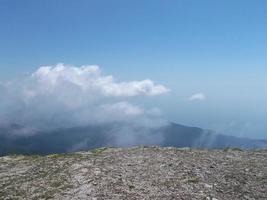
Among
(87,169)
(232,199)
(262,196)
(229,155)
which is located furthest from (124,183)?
(229,155)

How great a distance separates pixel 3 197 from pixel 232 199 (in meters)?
14.9

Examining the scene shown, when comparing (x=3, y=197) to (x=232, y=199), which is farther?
(x=3, y=197)

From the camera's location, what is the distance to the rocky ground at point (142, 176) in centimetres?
2370

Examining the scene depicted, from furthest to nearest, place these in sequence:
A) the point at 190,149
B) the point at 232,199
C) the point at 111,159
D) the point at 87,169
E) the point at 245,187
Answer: the point at 190,149 < the point at 111,159 < the point at 87,169 < the point at 245,187 < the point at 232,199

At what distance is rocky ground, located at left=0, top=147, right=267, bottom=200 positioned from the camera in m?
23.7

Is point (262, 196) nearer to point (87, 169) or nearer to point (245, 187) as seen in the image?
point (245, 187)

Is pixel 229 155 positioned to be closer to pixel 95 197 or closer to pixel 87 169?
→ pixel 87 169

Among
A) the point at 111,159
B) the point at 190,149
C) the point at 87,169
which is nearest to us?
the point at 87,169

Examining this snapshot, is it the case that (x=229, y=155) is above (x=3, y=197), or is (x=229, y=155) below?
above

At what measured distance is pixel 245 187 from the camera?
24.2m

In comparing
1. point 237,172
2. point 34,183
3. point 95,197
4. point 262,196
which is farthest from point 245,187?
point 34,183

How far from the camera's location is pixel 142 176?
27031mm

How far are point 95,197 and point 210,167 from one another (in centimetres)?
1015

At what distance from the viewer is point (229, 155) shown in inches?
1362
